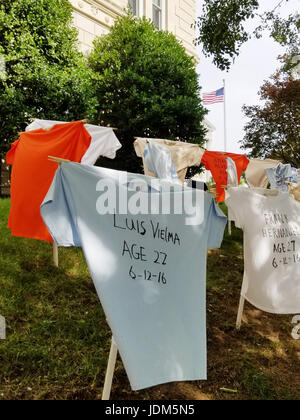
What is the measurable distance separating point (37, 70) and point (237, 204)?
6267mm

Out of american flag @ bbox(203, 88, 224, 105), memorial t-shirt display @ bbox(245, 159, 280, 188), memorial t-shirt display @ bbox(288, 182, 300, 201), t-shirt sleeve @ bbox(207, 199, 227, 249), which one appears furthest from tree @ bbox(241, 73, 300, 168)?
t-shirt sleeve @ bbox(207, 199, 227, 249)

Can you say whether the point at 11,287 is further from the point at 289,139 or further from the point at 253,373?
the point at 289,139

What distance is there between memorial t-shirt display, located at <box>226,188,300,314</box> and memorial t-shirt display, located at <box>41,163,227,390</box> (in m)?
0.77

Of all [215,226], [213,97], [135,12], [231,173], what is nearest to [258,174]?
[231,173]

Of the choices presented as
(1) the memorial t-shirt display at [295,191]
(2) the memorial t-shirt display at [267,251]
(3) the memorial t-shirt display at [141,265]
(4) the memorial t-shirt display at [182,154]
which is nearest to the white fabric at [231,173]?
(4) the memorial t-shirt display at [182,154]

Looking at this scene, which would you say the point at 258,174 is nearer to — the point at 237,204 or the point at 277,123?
the point at 237,204

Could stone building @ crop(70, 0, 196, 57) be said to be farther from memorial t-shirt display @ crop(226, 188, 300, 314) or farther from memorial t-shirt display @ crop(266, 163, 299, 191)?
memorial t-shirt display @ crop(226, 188, 300, 314)

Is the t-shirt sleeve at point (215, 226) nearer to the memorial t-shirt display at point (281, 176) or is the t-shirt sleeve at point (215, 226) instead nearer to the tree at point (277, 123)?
the memorial t-shirt display at point (281, 176)

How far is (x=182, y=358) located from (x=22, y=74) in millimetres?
7182

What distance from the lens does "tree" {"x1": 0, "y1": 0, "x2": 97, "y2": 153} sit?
23.4 ft

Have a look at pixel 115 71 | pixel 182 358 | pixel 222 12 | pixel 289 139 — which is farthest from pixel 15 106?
pixel 289 139

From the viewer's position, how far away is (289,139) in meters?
14.2

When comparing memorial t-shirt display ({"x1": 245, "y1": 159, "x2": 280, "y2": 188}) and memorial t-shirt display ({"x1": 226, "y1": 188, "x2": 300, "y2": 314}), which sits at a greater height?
memorial t-shirt display ({"x1": 245, "y1": 159, "x2": 280, "y2": 188})

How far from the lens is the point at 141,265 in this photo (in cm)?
212
